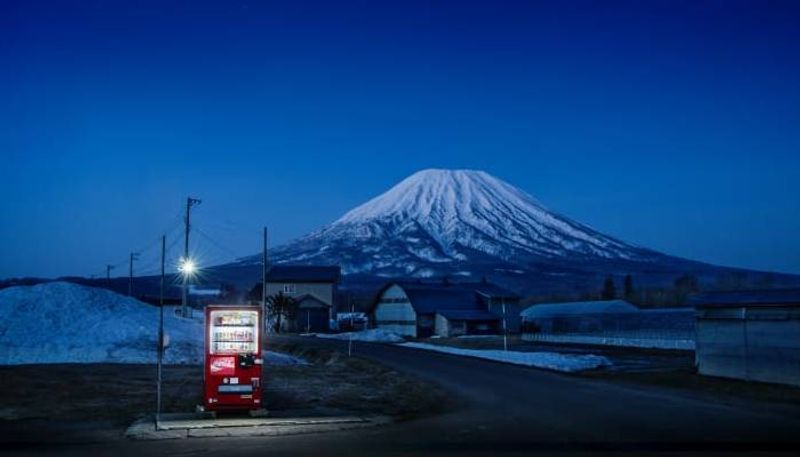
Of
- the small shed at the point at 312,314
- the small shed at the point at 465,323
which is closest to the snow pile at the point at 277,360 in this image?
the small shed at the point at 465,323

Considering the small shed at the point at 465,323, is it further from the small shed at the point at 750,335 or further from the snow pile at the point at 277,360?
the small shed at the point at 750,335

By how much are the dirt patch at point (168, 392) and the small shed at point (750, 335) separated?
10.2 metres

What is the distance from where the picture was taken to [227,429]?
1633 cm

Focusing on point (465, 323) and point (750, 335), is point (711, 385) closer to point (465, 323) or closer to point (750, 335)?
point (750, 335)

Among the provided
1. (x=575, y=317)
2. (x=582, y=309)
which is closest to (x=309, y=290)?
(x=582, y=309)

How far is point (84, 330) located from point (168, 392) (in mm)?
17710

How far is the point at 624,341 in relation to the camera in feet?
189

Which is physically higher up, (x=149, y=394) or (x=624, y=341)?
(x=624, y=341)

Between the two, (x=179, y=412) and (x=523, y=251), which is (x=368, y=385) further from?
(x=523, y=251)

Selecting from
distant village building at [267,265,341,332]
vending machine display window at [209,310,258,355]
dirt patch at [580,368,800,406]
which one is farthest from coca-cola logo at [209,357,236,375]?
distant village building at [267,265,341,332]

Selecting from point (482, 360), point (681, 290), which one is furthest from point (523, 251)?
point (482, 360)

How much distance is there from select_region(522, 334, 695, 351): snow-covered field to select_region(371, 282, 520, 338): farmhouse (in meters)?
11.8

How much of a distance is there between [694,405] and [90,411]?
47.8ft

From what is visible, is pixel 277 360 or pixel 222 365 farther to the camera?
pixel 277 360
